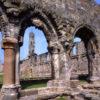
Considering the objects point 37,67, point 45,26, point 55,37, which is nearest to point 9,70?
point 45,26

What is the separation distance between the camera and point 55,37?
1081 centimetres

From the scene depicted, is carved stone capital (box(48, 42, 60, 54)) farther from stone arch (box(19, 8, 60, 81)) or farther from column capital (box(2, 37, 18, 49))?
column capital (box(2, 37, 18, 49))

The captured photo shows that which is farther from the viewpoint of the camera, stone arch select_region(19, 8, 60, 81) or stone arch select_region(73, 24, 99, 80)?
stone arch select_region(73, 24, 99, 80)

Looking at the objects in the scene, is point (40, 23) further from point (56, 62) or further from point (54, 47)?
point (56, 62)

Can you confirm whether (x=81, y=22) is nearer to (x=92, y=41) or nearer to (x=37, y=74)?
(x=92, y=41)

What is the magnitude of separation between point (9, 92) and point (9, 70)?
2.59ft

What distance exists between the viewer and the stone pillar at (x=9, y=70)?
8163mm

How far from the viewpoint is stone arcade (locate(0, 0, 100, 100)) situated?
8508 millimetres

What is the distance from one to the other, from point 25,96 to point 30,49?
2371cm

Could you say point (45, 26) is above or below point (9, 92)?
above

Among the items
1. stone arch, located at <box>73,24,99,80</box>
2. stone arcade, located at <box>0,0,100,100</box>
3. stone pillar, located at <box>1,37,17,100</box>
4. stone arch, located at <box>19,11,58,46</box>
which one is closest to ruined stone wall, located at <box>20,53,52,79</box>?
stone arch, located at <box>73,24,99,80</box>

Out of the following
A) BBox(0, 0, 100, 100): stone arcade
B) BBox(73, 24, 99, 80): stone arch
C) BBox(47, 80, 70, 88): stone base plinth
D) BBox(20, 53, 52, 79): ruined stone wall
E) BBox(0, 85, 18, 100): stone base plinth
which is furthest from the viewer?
BBox(20, 53, 52, 79): ruined stone wall

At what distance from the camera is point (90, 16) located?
1303 cm

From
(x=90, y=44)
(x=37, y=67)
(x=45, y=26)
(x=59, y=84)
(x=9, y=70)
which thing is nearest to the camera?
(x=9, y=70)
